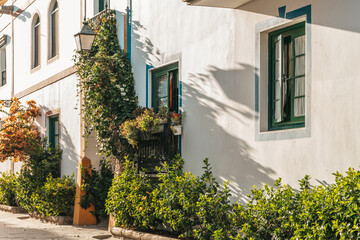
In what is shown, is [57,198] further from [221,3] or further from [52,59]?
[221,3]

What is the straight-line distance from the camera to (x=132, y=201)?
9.95 meters

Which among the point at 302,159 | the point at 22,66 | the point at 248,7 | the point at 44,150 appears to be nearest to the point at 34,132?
the point at 44,150

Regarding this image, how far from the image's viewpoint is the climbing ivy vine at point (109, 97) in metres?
11.3

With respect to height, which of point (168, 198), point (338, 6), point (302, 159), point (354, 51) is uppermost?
point (338, 6)

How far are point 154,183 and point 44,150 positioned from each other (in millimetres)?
6242

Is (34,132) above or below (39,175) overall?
above

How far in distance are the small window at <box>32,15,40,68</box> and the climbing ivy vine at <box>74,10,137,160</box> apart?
630 centimetres

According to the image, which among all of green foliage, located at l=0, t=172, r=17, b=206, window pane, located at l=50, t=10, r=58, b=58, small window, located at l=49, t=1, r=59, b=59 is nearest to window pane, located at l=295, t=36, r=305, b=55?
small window, located at l=49, t=1, r=59, b=59

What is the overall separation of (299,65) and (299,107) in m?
0.56

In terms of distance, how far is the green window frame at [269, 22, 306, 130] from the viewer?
7.49 meters

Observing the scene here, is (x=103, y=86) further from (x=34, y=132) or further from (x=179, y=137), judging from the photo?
(x=34, y=132)

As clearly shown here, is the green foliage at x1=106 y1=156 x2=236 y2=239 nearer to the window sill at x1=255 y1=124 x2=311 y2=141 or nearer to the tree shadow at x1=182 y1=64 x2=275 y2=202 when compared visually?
the tree shadow at x1=182 y1=64 x2=275 y2=202

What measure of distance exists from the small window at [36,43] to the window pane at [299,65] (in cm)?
1171

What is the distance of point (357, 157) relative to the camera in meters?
6.34
